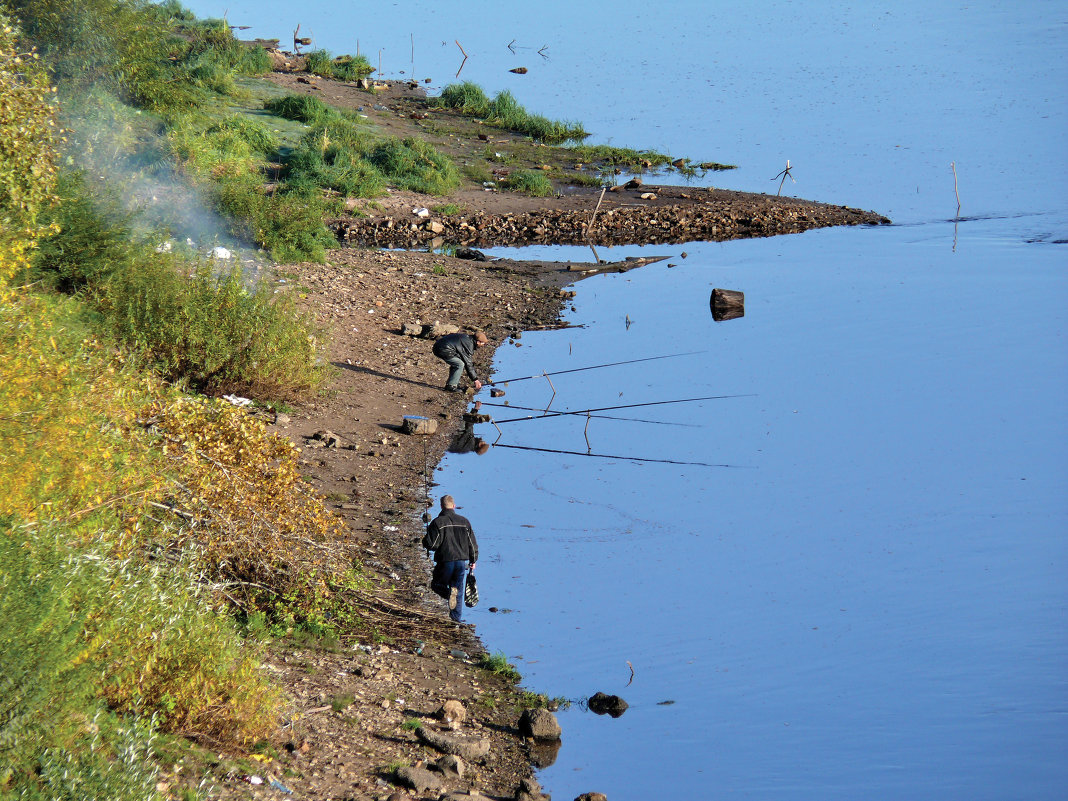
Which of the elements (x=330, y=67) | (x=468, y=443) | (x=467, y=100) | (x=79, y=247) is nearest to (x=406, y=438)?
(x=468, y=443)

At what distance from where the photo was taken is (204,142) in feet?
78.9

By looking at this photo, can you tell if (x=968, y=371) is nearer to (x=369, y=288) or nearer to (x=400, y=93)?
(x=369, y=288)

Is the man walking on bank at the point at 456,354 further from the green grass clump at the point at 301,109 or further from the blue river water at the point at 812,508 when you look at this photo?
the green grass clump at the point at 301,109

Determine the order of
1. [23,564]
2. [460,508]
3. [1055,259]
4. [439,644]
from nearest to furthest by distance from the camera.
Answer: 1. [23,564]
2. [439,644]
3. [460,508]
4. [1055,259]

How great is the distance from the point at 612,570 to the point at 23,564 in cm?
773

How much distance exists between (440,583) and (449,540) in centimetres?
55

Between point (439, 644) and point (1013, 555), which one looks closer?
point (439, 644)

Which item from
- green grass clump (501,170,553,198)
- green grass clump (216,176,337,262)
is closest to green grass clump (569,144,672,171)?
green grass clump (501,170,553,198)

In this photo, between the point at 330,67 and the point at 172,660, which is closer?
the point at 172,660

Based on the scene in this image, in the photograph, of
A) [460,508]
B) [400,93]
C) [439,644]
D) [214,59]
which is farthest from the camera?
[400,93]

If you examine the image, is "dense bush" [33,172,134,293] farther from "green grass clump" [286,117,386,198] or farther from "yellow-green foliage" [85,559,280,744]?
"green grass clump" [286,117,386,198]

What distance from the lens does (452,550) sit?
1055 centimetres

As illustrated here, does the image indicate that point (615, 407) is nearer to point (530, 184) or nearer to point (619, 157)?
point (530, 184)

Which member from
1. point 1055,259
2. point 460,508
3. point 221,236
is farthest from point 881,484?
point 1055,259
